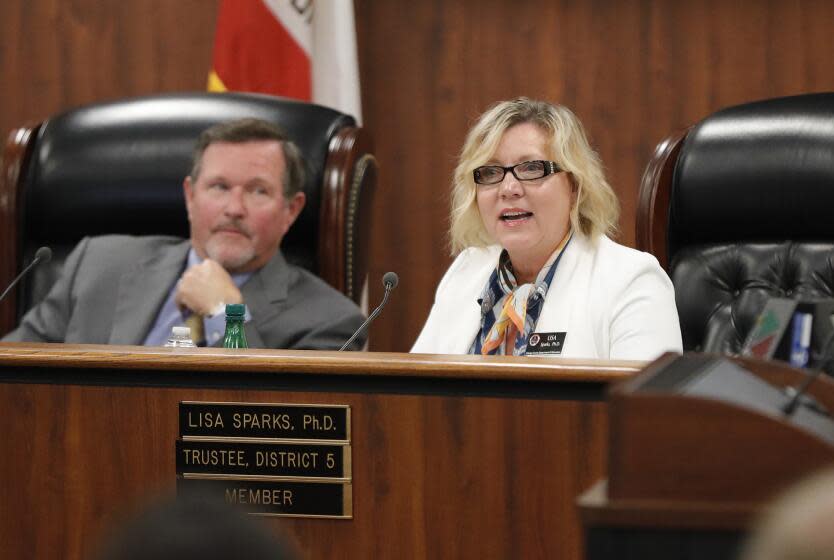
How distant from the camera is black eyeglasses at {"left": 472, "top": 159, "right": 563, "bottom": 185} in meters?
2.70

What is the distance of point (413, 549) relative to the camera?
181 centimetres

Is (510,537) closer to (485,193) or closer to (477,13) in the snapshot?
(485,193)

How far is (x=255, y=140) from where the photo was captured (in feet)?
10.1

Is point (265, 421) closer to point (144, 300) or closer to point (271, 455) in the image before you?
point (271, 455)

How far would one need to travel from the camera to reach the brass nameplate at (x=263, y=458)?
6.01 feet

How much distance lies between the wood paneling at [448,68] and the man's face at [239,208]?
112cm

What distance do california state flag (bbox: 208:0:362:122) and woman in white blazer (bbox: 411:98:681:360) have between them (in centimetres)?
118

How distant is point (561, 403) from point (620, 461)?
63 cm

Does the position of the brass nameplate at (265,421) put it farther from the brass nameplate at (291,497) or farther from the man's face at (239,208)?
the man's face at (239,208)

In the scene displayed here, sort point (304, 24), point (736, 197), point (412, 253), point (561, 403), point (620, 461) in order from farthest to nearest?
point (412, 253)
point (304, 24)
point (736, 197)
point (561, 403)
point (620, 461)

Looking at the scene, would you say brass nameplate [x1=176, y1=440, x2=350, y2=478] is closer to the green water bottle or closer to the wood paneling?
the green water bottle

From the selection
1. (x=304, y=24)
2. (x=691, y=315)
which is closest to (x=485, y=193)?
(x=691, y=315)

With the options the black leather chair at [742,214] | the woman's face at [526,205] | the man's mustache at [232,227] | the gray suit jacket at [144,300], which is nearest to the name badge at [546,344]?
the woman's face at [526,205]

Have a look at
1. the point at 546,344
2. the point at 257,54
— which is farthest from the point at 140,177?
the point at 546,344
